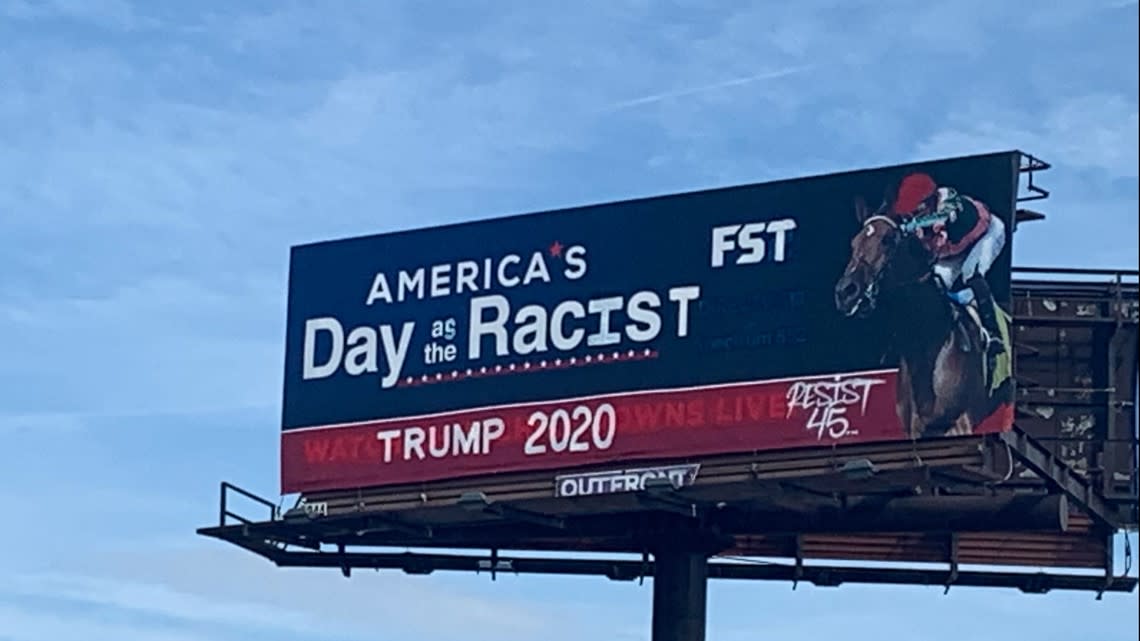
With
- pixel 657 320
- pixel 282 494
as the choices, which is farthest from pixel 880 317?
pixel 282 494

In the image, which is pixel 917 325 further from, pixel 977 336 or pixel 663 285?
pixel 663 285

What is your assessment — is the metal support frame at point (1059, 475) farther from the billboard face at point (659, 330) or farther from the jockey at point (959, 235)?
the jockey at point (959, 235)

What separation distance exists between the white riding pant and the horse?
0.74 feet

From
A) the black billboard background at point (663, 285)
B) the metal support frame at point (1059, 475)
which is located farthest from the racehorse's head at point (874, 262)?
the metal support frame at point (1059, 475)

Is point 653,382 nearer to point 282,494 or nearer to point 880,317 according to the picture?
point 880,317

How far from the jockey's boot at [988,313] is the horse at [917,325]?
0.12 meters

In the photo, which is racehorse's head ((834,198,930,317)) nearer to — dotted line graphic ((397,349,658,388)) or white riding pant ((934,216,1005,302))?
white riding pant ((934,216,1005,302))

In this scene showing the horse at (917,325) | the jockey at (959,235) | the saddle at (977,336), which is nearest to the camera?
the saddle at (977,336)

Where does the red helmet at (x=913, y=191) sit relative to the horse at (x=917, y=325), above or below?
above

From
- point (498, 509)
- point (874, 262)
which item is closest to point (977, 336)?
point (874, 262)

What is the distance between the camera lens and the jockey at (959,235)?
117ft

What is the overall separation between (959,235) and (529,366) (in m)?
6.76

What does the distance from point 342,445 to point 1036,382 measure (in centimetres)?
1029

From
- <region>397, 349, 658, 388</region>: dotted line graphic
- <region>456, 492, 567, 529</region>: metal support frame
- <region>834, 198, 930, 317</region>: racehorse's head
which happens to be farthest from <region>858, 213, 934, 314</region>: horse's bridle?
<region>456, 492, 567, 529</region>: metal support frame
